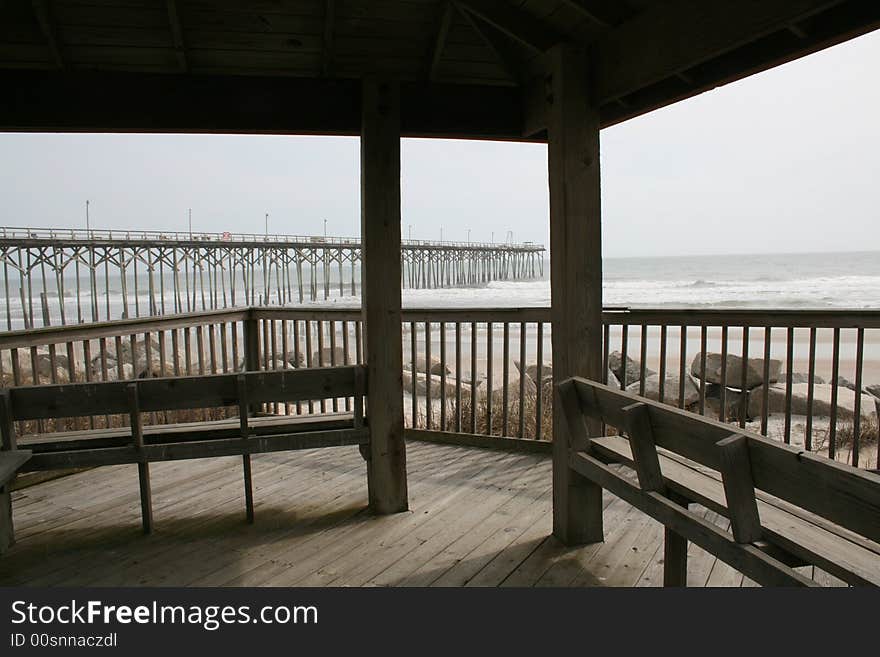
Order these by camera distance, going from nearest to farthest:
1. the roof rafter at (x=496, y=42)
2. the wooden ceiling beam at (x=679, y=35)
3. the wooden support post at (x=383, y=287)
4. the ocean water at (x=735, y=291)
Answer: the wooden ceiling beam at (x=679, y=35), the roof rafter at (x=496, y=42), the wooden support post at (x=383, y=287), the ocean water at (x=735, y=291)

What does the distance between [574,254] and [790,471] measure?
1.45 meters

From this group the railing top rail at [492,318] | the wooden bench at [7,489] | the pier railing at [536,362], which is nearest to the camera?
the wooden bench at [7,489]

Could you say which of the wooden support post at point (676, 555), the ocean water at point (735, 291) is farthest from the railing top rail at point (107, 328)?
the ocean water at point (735, 291)

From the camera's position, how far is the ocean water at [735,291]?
837 inches

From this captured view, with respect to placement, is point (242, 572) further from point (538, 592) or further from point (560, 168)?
point (560, 168)

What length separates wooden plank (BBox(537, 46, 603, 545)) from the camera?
262 cm

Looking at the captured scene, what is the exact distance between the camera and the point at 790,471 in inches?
53.7

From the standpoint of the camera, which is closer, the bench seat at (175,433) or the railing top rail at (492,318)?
the bench seat at (175,433)

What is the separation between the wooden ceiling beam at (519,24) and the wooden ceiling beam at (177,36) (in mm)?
1331

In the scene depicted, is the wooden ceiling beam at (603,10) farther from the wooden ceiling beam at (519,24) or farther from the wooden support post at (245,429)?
the wooden support post at (245,429)

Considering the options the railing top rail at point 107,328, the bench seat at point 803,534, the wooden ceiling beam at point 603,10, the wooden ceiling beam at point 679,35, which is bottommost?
the bench seat at point 803,534

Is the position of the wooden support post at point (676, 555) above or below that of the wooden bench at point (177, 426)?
below

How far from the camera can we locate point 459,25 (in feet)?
9.82

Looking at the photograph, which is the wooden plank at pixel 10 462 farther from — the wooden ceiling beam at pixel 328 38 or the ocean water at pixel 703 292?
the ocean water at pixel 703 292
